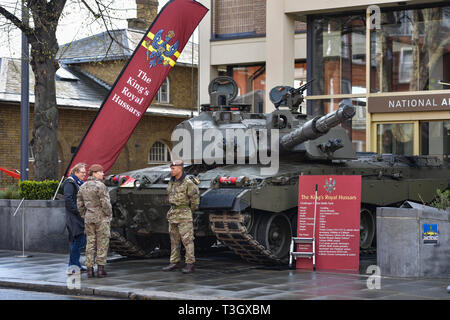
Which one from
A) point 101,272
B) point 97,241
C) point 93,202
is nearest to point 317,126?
point 93,202

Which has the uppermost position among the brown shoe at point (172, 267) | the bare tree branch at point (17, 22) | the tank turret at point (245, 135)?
the bare tree branch at point (17, 22)

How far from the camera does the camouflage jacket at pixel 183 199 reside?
41.2 ft

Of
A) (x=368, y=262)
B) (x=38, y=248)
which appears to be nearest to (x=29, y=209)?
(x=38, y=248)

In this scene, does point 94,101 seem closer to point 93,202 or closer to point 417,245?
point 93,202

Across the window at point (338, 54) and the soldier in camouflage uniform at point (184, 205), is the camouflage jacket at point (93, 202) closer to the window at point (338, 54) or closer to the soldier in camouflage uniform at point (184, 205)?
the soldier in camouflage uniform at point (184, 205)

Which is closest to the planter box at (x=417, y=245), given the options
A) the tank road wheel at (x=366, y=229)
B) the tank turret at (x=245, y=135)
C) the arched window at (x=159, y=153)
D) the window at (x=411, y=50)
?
the tank turret at (x=245, y=135)

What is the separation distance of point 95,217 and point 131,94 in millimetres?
4368

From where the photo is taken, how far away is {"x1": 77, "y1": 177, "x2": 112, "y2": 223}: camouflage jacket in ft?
40.1

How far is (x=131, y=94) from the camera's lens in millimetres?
15969

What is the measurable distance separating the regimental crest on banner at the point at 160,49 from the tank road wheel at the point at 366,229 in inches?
200

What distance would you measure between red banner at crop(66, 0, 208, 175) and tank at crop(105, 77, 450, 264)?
124cm

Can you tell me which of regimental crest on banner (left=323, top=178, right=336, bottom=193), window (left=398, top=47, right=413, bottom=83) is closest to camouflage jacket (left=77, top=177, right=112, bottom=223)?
regimental crest on banner (left=323, top=178, right=336, bottom=193)

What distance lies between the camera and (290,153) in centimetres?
1467

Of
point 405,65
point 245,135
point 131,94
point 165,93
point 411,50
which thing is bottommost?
point 245,135
